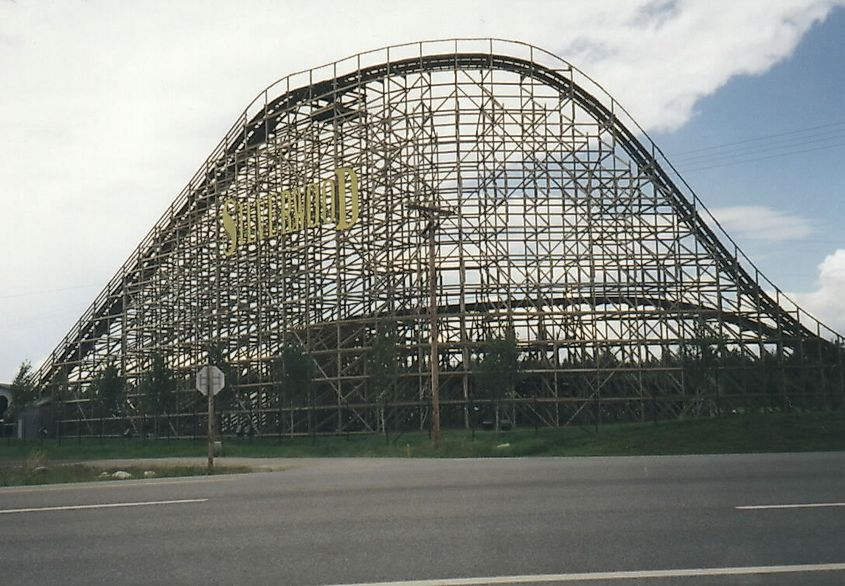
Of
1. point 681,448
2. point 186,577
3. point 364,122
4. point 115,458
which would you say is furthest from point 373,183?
point 186,577

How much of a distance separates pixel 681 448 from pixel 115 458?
60.5 ft

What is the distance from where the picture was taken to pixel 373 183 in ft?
128

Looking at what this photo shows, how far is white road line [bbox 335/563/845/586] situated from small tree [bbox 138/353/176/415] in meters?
37.1

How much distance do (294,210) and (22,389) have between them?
61.6 feet

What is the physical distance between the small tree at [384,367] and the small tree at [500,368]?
3.34 metres

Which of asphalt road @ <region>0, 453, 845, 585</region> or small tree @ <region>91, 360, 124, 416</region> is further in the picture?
small tree @ <region>91, 360, 124, 416</region>

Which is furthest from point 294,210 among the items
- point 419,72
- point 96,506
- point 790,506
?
point 790,506

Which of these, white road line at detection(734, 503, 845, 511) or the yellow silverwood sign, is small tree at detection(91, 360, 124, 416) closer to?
the yellow silverwood sign

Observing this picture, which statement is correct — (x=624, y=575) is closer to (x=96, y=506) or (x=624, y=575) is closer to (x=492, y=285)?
(x=96, y=506)

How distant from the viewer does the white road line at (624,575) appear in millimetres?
6254

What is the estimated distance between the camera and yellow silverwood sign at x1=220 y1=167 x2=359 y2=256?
3853 cm

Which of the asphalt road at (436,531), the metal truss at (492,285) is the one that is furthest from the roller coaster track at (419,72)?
the asphalt road at (436,531)

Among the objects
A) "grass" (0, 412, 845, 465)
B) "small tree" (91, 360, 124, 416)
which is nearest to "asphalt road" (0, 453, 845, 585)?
"grass" (0, 412, 845, 465)

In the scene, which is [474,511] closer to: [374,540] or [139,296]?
[374,540]
